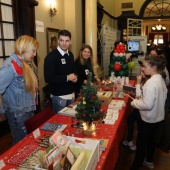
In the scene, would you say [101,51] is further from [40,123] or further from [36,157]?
[36,157]

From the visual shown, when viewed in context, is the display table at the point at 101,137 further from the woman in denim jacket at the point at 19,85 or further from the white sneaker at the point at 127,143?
the white sneaker at the point at 127,143

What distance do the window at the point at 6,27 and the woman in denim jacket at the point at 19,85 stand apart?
1.47 metres

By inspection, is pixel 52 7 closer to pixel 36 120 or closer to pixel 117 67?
pixel 117 67

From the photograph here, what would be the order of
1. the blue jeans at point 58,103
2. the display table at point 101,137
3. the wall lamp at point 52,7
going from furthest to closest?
the wall lamp at point 52,7
the blue jeans at point 58,103
the display table at point 101,137

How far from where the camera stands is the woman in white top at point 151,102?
1759 mm

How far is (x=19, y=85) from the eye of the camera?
1646 millimetres

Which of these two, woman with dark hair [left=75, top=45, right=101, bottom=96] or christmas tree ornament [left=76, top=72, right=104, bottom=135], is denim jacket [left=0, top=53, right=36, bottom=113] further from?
woman with dark hair [left=75, top=45, right=101, bottom=96]

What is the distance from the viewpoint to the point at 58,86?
218cm

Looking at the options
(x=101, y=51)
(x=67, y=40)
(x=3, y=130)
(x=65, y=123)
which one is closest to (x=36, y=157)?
(x=65, y=123)

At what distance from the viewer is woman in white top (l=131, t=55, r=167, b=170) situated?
1759mm

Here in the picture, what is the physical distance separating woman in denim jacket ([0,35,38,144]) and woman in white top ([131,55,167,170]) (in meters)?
0.99

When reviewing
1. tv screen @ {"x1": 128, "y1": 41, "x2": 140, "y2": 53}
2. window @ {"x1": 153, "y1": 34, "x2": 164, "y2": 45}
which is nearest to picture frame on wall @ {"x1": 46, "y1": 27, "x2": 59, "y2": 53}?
tv screen @ {"x1": 128, "y1": 41, "x2": 140, "y2": 53}

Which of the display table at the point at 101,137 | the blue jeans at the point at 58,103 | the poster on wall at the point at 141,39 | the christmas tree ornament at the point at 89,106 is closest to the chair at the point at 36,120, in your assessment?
the display table at the point at 101,137

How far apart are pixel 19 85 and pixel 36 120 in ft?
1.14
